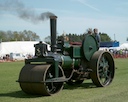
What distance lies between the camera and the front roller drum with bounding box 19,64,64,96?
23.7ft

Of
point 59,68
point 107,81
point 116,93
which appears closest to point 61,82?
point 59,68

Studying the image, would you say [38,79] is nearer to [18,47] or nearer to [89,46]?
[89,46]

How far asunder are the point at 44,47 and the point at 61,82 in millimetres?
1060

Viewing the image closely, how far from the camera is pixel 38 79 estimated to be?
7.21 m

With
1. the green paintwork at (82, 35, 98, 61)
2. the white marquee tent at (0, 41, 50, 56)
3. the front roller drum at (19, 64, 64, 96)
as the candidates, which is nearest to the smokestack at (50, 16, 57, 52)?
the front roller drum at (19, 64, 64, 96)

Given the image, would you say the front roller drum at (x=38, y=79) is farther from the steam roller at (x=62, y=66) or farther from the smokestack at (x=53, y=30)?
the smokestack at (x=53, y=30)

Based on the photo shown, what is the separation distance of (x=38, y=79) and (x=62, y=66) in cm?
132

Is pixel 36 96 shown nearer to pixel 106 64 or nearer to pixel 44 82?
pixel 44 82

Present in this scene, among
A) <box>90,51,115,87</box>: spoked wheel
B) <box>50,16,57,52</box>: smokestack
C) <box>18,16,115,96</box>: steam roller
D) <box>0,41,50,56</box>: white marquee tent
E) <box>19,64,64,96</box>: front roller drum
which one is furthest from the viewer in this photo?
<box>0,41,50,56</box>: white marquee tent

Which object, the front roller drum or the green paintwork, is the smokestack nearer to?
the front roller drum

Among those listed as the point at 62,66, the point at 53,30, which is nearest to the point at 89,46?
the point at 62,66

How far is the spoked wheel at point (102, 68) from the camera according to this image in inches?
354

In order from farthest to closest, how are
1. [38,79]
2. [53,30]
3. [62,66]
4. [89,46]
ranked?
[89,46] < [62,66] < [53,30] < [38,79]

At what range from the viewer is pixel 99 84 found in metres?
9.08
